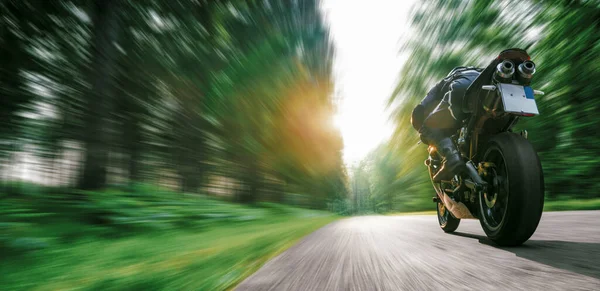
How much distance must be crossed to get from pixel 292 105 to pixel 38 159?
5547mm

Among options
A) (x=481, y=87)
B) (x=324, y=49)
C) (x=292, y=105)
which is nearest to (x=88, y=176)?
(x=481, y=87)

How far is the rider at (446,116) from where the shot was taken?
2930mm

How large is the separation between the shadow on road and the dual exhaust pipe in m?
1.05

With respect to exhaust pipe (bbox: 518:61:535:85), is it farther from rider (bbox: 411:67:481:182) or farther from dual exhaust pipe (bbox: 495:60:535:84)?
rider (bbox: 411:67:481:182)

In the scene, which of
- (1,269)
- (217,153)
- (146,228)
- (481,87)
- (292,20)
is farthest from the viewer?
(292,20)

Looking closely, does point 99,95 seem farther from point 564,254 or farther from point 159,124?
point 564,254

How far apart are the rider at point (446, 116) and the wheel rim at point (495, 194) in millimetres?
256

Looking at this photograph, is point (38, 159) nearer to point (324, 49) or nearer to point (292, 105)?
point (292, 105)

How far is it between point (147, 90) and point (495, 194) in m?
2.88

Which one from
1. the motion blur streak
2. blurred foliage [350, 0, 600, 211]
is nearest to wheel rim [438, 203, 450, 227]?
the motion blur streak

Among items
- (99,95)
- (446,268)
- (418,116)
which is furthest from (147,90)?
(446,268)

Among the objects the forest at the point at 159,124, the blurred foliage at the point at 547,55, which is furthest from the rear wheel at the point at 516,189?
the blurred foliage at the point at 547,55

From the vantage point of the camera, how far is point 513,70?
228 cm

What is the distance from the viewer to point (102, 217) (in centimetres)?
257
